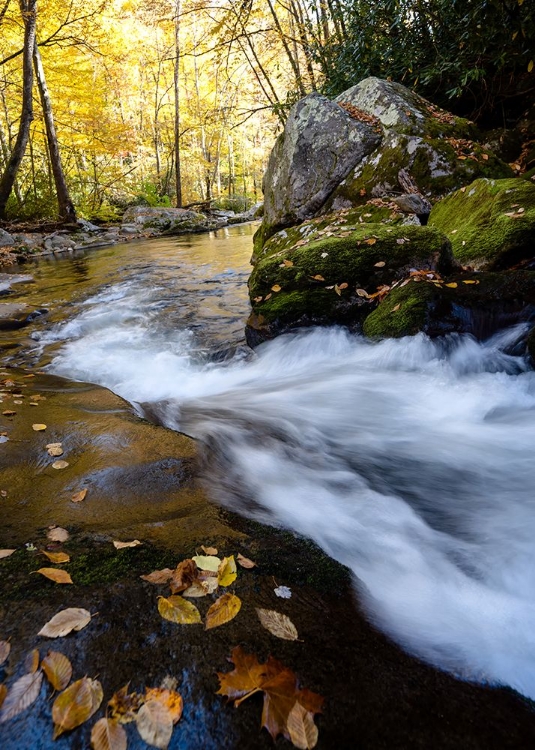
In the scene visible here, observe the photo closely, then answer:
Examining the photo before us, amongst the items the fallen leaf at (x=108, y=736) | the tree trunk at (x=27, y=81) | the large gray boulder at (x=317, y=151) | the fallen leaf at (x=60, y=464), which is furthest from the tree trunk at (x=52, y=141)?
the fallen leaf at (x=108, y=736)

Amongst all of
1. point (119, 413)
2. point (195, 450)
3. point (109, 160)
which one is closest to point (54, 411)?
point (119, 413)

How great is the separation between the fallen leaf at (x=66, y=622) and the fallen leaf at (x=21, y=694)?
0.41 ft

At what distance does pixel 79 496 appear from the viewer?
2146 mm

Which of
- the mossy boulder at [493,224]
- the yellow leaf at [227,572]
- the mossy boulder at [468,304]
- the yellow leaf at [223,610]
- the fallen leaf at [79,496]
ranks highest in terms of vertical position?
the mossy boulder at [493,224]

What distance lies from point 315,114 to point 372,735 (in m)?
8.99

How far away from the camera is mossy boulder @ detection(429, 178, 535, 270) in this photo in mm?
4604

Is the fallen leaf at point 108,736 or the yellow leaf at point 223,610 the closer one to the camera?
the fallen leaf at point 108,736

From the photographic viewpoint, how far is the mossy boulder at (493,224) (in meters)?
4.60

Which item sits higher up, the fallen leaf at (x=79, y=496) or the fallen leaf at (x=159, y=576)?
the fallen leaf at (x=159, y=576)

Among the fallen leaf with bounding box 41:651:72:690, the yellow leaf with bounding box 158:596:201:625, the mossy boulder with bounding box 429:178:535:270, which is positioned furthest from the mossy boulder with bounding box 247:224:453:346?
the fallen leaf with bounding box 41:651:72:690

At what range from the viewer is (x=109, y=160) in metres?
26.3

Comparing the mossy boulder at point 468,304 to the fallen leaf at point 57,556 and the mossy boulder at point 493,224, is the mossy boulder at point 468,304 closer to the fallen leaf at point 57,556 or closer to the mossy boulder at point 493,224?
the mossy boulder at point 493,224

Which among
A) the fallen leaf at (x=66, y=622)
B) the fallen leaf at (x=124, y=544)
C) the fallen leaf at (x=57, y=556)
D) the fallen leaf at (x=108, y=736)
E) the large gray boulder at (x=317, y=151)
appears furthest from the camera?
the large gray boulder at (x=317, y=151)

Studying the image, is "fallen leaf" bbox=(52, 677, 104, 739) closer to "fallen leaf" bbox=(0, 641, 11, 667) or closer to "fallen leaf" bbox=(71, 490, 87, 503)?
"fallen leaf" bbox=(0, 641, 11, 667)
